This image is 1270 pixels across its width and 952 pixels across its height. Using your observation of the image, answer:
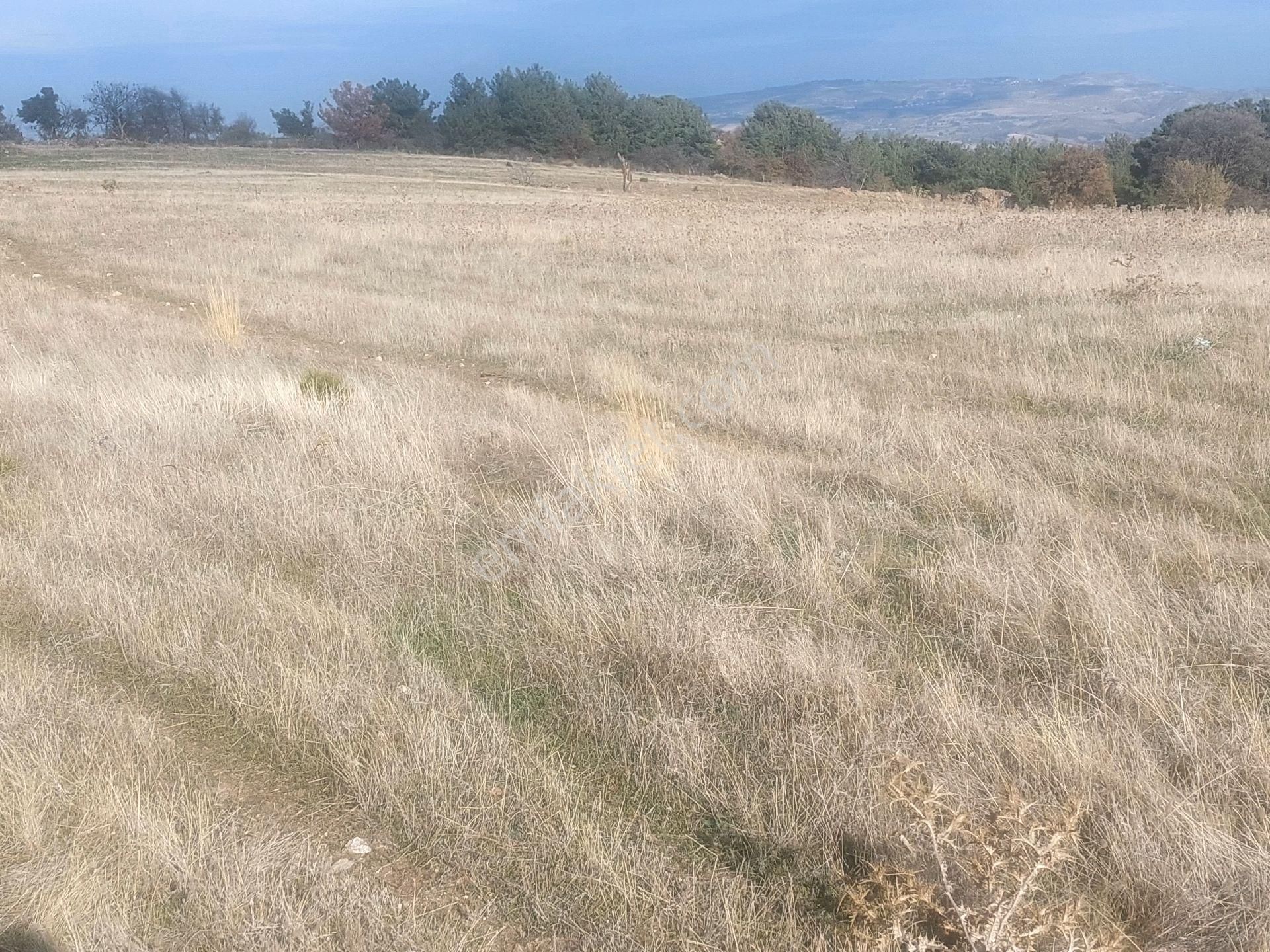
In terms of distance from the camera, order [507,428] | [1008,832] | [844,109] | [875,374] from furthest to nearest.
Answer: [844,109], [875,374], [507,428], [1008,832]

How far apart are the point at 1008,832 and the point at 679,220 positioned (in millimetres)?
18969

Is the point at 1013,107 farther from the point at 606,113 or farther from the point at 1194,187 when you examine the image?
the point at 1194,187

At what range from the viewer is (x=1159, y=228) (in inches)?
606

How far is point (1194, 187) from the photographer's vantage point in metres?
25.6

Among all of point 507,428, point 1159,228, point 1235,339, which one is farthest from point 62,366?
point 1159,228

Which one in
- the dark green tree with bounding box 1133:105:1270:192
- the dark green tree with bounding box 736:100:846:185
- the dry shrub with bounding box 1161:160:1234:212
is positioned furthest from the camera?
the dark green tree with bounding box 736:100:846:185

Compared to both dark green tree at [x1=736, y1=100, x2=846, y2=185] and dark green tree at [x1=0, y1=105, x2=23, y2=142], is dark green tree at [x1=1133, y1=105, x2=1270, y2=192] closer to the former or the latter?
dark green tree at [x1=736, y1=100, x2=846, y2=185]

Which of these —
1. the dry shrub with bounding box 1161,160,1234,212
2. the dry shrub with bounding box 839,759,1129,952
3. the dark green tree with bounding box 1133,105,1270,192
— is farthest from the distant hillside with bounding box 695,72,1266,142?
the dry shrub with bounding box 839,759,1129,952

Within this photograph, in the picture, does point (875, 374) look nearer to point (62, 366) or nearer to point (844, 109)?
point (62, 366)

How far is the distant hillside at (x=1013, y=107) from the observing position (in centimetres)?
11062

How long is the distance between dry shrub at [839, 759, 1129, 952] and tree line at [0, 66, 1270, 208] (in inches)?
963

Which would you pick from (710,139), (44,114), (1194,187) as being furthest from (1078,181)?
(44,114)

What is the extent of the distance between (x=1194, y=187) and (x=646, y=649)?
94.4 feet

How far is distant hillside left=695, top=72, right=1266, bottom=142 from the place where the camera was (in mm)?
110625
